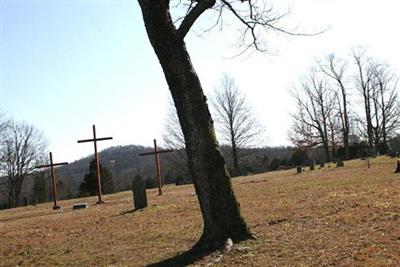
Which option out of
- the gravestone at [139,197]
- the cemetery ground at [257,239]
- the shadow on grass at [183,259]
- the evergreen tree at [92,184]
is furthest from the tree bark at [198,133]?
the evergreen tree at [92,184]

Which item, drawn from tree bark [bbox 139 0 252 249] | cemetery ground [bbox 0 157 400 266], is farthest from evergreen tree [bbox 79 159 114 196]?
tree bark [bbox 139 0 252 249]

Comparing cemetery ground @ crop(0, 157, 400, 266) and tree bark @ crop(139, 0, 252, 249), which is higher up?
tree bark @ crop(139, 0, 252, 249)

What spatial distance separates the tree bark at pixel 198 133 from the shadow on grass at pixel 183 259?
0.66 feet

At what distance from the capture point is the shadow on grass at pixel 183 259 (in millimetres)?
7801

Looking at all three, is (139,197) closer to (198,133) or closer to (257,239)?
(257,239)

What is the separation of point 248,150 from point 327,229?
54.7 metres

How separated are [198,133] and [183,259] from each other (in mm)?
1939

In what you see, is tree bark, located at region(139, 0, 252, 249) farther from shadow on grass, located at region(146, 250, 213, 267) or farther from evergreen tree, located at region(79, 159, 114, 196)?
evergreen tree, located at region(79, 159, 114, 196)

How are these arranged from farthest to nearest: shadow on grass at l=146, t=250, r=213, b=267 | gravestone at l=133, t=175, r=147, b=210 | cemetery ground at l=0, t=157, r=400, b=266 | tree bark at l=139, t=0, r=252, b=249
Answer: gravestone at l=133, t=175, r=147, b=210 < tree bark at l=139, t=0, r=252, b=249 < shadow on grass at l=146, t=250, r=213, b=267 < cemetery ground at l=0, t=157, r=400, b=266

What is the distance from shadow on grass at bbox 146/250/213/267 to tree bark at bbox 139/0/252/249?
0.66 feet

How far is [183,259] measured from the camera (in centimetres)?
800

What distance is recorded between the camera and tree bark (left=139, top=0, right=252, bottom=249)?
8.27 meters

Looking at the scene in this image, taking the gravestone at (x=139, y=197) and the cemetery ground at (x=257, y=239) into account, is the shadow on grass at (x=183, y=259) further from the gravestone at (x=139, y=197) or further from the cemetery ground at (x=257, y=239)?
the gravestone at (x=139, y=197)

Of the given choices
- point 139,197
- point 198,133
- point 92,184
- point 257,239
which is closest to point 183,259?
point 257,239
